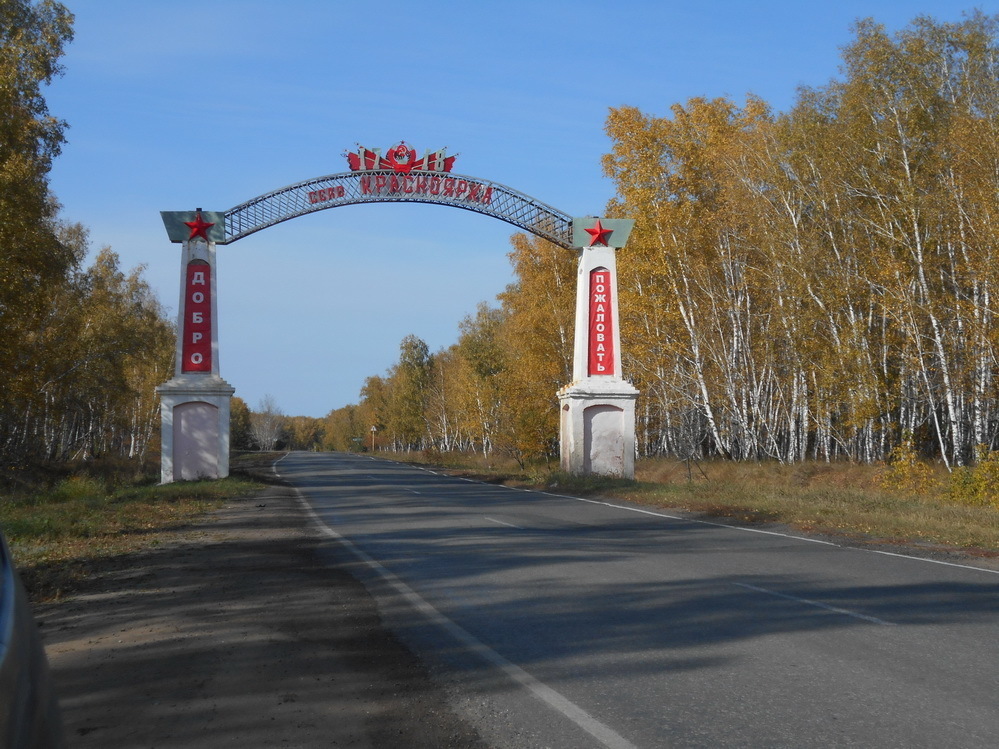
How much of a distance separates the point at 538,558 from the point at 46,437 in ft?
155

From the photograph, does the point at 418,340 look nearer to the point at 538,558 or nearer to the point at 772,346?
the point at 772,346

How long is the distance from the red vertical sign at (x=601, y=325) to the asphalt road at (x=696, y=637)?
1797cm

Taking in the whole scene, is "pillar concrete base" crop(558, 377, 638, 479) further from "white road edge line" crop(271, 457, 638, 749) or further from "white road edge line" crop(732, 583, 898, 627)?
"white road edge line" crop(732, 583, 898, 627)

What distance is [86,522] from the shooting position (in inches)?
677

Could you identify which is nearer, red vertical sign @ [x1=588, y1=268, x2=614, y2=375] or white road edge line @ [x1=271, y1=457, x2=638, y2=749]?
white road edge line @ [x1=271, y1=457, x2=638, y2=749]

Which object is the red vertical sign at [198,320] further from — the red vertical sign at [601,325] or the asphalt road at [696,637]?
the asphalt road at [696,637]

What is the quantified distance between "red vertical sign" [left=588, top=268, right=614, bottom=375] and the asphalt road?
17967 mm

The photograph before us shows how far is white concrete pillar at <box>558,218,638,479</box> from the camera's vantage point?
107 feet

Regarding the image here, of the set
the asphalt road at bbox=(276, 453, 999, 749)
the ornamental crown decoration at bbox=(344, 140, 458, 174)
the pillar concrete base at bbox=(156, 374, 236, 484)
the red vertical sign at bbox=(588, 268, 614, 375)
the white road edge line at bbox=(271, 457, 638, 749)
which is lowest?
the white road edge line at bbox=(271, 457, 638, 749)

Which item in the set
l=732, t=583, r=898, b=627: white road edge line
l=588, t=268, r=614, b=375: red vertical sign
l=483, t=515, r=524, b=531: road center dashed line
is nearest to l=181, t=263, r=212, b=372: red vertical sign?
l=588, t=268, r=614, b=375: red vertical sign

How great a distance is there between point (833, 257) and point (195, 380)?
22.5 metres

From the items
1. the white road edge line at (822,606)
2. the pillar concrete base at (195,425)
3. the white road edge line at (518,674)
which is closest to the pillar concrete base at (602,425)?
the pillar concrete base at (195,425)

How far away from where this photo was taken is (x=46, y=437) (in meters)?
52.2

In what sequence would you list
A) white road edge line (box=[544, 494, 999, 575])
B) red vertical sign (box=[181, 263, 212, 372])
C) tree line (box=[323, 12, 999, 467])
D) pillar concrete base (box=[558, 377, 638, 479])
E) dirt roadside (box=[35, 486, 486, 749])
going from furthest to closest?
red vertical sign (box=[181, 263, 212, 372]) → pillar concrete base (box=[558, 377, 638, 479]) → tree line (box=[323, 12, 999, 467]) → white road edge line (box=[544, 494, 999, 575]) → dirt roadside (box=[35, 486, 486, 749])
